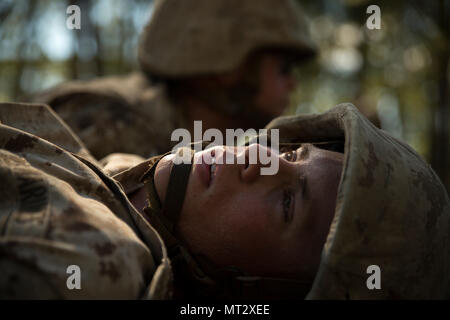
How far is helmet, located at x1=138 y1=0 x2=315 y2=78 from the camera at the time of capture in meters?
4.79

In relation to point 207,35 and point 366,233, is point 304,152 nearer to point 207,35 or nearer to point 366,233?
point 366,233

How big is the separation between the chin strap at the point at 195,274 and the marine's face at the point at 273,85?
3.27m

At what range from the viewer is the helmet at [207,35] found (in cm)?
479

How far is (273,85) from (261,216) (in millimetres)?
3529

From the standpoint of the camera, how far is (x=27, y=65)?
463 inches

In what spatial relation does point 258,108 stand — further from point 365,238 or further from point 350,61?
point 350,61

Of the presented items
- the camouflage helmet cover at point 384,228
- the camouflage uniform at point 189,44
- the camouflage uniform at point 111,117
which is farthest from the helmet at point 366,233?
the camouflage uniform at point 189,44

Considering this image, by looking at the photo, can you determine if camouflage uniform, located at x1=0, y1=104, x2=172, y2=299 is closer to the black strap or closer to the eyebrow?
the black strap

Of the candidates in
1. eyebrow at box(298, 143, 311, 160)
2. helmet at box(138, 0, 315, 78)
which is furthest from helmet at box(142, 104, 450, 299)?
helmet at box(138, 0, 315, 78)

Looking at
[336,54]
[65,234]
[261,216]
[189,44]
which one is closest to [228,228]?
[261,216]

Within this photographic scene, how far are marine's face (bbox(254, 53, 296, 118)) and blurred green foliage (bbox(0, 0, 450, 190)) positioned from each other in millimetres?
972

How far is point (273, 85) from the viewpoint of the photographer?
5035 millimetres
